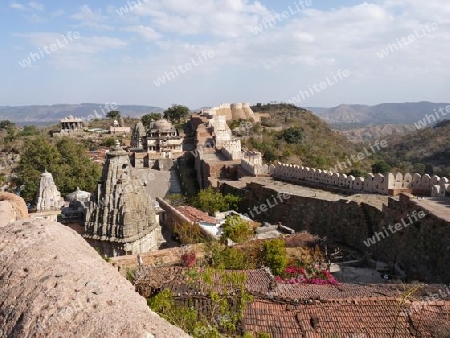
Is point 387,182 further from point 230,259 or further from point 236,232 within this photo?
point 230,259

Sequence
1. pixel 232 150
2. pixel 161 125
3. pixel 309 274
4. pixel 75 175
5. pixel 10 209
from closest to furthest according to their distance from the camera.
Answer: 1. pixel 10 209
2. pixel 309 274
3. pixel 75 175
4. pixel 232 150
5. pixel 161 125

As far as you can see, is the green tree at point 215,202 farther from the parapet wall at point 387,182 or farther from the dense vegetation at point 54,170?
the dense vegetation at point 54,170

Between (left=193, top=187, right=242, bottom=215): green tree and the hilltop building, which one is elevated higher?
the hilltop building

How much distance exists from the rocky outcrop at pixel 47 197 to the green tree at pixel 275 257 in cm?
1299

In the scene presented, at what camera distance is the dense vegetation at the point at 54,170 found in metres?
23.0

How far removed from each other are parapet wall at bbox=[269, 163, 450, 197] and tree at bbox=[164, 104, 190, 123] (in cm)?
3544

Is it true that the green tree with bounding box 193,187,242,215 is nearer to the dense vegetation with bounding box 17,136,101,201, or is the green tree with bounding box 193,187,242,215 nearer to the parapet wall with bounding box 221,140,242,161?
the parapet wall with bounding box 221,140,242,161

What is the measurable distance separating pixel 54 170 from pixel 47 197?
5.19 meters

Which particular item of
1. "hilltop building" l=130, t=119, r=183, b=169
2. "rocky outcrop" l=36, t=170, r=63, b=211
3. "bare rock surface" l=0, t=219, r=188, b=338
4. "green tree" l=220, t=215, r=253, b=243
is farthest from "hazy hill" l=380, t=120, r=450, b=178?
"bare rock surface" l=0, t=219, r=188, b=338

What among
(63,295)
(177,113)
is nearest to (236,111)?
(177,113)

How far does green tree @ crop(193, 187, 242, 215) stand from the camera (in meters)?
18.3

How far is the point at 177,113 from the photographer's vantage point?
171 ft

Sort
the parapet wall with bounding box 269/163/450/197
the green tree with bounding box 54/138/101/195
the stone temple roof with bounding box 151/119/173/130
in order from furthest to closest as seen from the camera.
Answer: the stone temple roof with bounding box 151/119/173/130 < the green tree with bounding box 54/138/101/195 < the parapet wall with bounding box 269/163/450/197

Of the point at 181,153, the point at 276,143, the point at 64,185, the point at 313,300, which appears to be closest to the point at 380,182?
the point at 313,300
